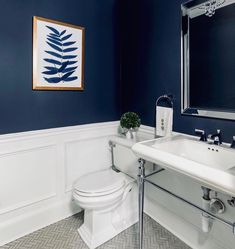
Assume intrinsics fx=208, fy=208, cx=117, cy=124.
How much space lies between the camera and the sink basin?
0.86m

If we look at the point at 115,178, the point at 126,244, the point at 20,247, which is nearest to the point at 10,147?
the point at 20,247

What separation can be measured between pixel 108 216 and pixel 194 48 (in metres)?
1.48

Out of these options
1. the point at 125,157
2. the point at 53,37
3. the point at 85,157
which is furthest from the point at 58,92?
the point at 125,157

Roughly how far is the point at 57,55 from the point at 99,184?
3.70 ft

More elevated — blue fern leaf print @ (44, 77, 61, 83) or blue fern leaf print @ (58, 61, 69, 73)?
blue fern leaf print @ (58, 61, 69, 73)

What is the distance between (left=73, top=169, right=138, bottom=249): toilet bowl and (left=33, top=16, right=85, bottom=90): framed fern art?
0.86 m

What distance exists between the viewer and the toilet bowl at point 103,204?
1555 millimetres

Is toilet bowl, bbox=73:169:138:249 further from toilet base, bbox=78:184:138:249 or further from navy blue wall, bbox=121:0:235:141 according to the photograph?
navy blue wall, bbox=121:0:235:141

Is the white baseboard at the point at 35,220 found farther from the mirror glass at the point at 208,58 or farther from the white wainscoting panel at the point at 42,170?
the mirror glass at the point at 208,58

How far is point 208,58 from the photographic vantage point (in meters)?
1.48

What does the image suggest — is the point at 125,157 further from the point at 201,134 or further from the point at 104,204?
the point at 201,134

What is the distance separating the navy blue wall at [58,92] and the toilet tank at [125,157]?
1.04 feet

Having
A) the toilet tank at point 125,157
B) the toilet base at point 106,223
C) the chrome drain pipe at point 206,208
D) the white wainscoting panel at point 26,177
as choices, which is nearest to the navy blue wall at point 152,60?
the toilet tank at point 125,157

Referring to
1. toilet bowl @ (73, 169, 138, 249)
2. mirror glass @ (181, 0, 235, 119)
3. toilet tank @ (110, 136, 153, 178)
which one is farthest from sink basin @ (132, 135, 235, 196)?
toilet bowl @ (73, 169, 138, 249)
